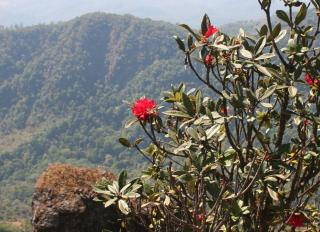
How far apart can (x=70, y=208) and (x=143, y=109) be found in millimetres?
2262

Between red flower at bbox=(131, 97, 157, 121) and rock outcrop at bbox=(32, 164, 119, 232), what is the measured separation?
79.5 inches

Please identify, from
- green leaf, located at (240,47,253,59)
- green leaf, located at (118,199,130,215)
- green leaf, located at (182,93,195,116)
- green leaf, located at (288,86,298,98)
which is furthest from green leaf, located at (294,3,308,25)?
green leaf, located at (118,199,130,215)

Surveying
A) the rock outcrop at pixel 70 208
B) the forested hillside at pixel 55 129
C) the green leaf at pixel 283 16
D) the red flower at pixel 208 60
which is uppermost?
the green leaf at pixel 283 16

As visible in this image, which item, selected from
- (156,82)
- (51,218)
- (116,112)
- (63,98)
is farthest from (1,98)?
(51,218)

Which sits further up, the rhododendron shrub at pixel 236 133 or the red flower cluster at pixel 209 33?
the red flower cluster at pixel 209 33

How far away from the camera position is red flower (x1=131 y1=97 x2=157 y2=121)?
2775 mm

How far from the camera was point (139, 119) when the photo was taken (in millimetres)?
2789

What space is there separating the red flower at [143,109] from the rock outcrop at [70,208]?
2020 millimetres

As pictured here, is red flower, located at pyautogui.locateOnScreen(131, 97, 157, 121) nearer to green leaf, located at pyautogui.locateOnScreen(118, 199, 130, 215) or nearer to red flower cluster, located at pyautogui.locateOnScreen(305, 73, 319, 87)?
green leaf, located at pyautogui.locateOnScreen(118, 199, 130, 215)

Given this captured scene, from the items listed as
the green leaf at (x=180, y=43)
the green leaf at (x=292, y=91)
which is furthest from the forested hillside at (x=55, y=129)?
the green leaf at (x=292, y=91)

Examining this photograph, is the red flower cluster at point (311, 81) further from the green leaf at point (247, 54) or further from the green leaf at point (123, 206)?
the green leaf at point (123, 206)

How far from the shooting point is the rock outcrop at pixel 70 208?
4.66 metres

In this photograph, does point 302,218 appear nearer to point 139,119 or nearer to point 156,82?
point 139,119

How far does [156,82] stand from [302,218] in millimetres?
191565
